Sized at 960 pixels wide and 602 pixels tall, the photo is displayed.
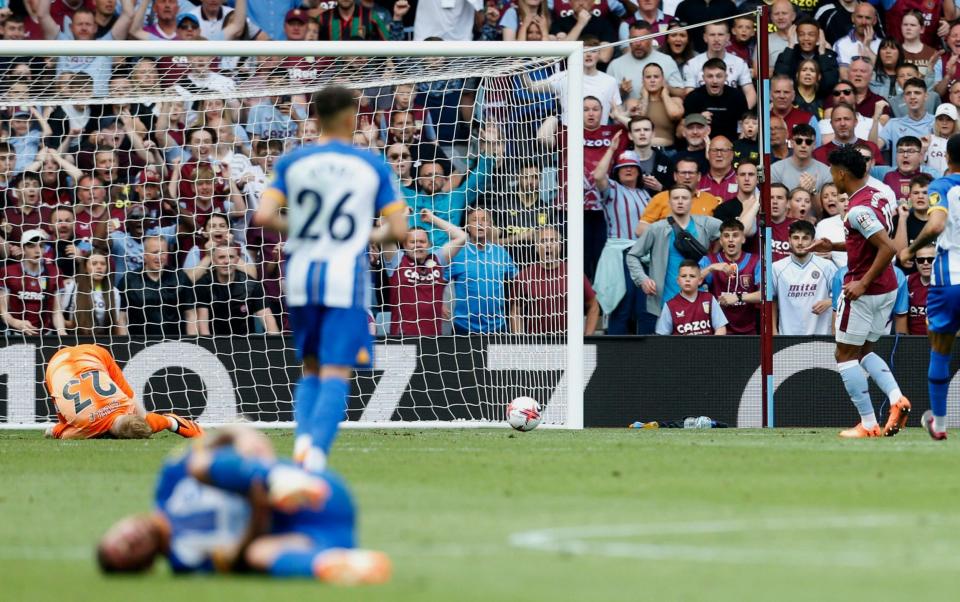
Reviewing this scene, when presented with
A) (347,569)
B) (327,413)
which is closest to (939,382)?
(327,413)

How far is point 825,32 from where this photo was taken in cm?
1688

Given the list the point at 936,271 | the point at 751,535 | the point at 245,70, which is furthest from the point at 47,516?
the point at 245,70

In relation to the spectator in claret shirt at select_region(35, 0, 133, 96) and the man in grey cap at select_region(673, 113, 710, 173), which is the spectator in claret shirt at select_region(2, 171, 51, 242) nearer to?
the spectator in claret shirt at select_region(35, 0, 133, 96)

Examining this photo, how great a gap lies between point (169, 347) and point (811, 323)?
20.2ft

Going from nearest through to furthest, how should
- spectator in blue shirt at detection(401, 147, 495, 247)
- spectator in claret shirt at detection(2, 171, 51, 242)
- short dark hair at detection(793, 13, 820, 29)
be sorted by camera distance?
spectator in blue shirt at detection(401, 147, 495, 247) → spectator in claret shirt at detection(2, 171, 51, 242) → short dark hair at detection(793, 13, 820, 29)

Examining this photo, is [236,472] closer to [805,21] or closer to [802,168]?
[802,168]

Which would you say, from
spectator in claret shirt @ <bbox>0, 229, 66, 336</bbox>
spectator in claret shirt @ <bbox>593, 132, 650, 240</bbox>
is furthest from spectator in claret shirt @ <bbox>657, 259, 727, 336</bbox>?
spectator in claret shirt @ <bbox>0, 229, 66, 336</bbox>

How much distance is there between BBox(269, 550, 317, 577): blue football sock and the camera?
4.46 meters

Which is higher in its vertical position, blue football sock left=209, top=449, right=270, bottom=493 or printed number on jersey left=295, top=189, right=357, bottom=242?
printed number on jersey left=295, top=189, right=357, bottom=242

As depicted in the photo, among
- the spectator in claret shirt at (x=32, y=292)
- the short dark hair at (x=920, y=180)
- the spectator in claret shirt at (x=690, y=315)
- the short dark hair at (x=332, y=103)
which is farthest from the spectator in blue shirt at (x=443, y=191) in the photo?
the short dark hair at (x=332, y=103)

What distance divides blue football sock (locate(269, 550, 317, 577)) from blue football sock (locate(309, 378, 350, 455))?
2.09 metres

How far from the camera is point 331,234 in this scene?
22.5ft

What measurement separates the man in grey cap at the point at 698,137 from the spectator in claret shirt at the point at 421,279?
287 centimetres

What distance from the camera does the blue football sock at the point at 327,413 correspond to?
6.59 m
